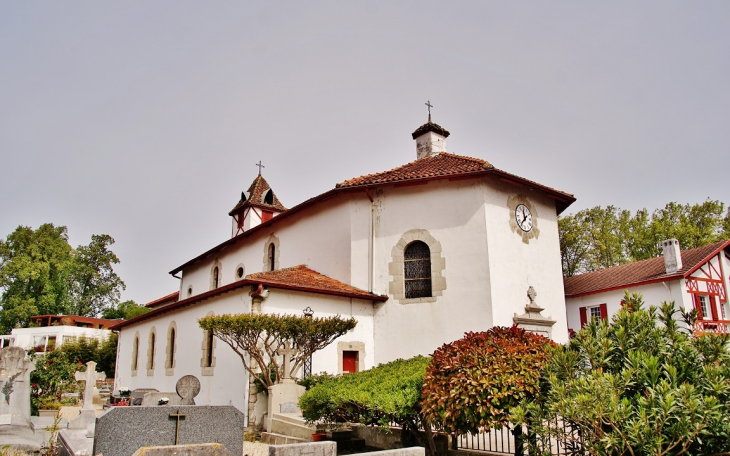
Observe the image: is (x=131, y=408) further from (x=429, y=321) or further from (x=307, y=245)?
(x=307, y=245)

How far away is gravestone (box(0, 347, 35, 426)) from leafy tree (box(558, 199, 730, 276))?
1091 inches

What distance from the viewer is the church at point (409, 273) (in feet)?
44.8

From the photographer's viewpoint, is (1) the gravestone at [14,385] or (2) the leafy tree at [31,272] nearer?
(1) the gravestone at [14,385]

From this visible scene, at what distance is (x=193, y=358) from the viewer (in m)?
16.0

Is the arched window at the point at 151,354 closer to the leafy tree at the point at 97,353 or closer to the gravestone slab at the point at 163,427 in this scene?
the leafy tree at the point at 97,353

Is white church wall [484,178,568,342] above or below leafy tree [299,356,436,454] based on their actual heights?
above

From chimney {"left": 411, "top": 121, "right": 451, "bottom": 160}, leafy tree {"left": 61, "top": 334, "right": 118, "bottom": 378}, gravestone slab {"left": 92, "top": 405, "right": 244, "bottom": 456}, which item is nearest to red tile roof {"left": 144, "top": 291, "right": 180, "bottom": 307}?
leafy tree {"left": 61, "top": 334, "right": 118, "bottom": 378}

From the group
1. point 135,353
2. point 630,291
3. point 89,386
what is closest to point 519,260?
point 630,291

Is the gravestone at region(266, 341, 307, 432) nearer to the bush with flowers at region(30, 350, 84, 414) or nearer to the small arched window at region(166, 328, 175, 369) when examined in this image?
the small arched window at region(166, 328, 175, 369)

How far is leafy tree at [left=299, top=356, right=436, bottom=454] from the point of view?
7645 mm

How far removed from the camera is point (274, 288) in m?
13.2

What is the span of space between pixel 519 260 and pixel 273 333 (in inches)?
280

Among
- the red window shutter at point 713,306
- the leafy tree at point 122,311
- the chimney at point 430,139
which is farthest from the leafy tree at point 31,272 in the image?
the red window shutter at point 713,306

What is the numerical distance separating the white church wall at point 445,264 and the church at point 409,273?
0.03 metres
